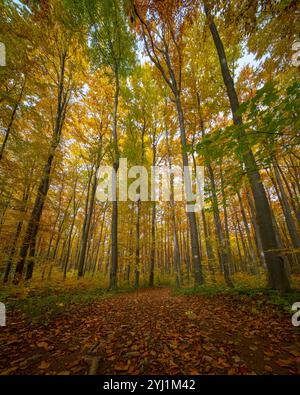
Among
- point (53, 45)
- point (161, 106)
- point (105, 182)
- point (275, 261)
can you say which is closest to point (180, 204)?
point (105, 182)

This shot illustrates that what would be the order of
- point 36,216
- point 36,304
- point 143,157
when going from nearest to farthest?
1. point 36,304
2. point 36,216
3. point 143,157

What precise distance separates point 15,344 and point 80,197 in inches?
542

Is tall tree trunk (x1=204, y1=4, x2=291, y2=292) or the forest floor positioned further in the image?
tall tree trunk (x1=204, y1=4, x2=291, y2=292)

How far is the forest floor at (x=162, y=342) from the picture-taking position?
78.3 inches

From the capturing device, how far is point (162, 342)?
2.60m

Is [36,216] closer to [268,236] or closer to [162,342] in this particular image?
[162,342]

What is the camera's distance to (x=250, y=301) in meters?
3.93

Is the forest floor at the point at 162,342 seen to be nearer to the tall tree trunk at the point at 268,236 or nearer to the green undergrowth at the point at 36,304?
the green undergrowth at the point at 36,304

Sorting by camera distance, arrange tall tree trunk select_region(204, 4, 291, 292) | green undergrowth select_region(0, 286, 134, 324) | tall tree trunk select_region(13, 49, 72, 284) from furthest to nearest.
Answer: tall tree trunk select_region(13, 49, 72, 284) < tall tree trunk select_region(204, 4, 291, 292) < green undergrowth select_region(0, 286, 134, 324)

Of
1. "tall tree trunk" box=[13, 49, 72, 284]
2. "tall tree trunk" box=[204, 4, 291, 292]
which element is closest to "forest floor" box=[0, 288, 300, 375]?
"tall tree trunk" box=[204, 4, 291, 292]

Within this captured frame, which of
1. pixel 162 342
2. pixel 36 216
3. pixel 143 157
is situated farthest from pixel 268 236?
pixel 143 157

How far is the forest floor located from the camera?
1.99 metres

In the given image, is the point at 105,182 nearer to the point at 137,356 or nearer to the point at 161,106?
the point at 161,106

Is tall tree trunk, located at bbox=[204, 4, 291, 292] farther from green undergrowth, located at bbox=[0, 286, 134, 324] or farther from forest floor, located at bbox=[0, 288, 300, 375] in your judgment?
green undergrowth, located at bbox=[0, 286, 134, 324]
